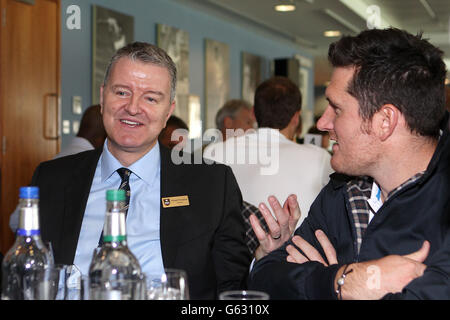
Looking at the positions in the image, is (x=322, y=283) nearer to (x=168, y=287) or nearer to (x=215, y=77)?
(x=168, y=287)

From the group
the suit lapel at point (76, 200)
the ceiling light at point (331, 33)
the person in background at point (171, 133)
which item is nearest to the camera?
the suit lapel at point (76, 200)

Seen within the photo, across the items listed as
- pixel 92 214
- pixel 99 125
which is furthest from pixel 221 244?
pixel 99 125

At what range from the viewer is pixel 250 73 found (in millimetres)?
9625

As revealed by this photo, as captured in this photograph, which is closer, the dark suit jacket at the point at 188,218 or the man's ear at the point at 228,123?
the dark suit jacket at the point at 188,218

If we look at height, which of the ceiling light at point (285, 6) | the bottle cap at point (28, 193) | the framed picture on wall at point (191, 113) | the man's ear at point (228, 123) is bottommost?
the bottle cap at point (28, 193)

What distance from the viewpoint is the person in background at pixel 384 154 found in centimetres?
153

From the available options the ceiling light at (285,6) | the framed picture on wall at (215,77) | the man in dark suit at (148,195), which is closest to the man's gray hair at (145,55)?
the man in dark suit at (148,195)

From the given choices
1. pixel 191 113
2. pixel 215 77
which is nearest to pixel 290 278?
A: pixel 191 113

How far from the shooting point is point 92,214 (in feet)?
6.48

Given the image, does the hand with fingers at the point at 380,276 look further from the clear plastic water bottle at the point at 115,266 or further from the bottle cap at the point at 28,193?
the bottle cap at the point at 28,193

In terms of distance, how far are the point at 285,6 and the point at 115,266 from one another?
738cm

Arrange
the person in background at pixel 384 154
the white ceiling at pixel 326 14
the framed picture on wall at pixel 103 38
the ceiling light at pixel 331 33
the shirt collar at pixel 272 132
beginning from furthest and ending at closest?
the ceiling light at pixel 331 33, the white ceiling at pixel 326 14, the framed picture on wall at pixel 103 38, the shirt collar at pixel 272 132, the person in background at pixel 384 154

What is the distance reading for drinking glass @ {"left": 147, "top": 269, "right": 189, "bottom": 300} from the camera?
1084 mm
